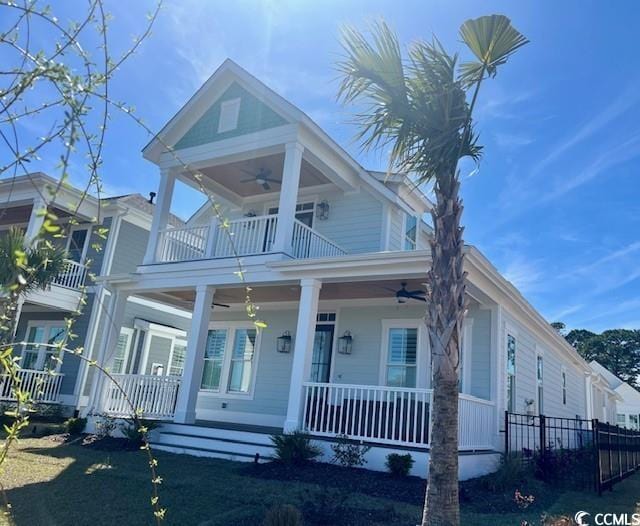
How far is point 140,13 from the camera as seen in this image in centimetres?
276

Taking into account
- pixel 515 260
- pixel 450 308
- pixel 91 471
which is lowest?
pixel 91 471

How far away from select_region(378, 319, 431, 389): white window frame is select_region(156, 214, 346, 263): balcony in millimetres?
2300

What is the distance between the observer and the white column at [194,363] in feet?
34.9

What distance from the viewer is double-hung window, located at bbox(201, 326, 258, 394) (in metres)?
13.6

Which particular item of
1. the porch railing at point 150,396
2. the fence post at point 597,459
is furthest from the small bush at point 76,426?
the fence post at point 597,459

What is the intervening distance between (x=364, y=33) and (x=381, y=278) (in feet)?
15.3

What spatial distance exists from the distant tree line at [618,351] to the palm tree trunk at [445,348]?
6442cm

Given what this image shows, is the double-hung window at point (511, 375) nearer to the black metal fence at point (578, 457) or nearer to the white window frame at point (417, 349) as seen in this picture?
the black metal fence at point (578, 457)

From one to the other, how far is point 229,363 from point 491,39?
1076 centimetres

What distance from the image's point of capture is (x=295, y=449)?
852cm

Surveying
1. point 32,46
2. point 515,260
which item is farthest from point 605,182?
point 32,46

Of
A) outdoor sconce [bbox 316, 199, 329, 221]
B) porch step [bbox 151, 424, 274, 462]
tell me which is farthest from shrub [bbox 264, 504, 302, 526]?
outdoor sconce [bbox 316, 199, 329, 221]

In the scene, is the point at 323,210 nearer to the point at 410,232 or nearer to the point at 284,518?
the point at 410,232

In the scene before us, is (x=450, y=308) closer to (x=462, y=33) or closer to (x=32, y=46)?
(x=462, y=33)
